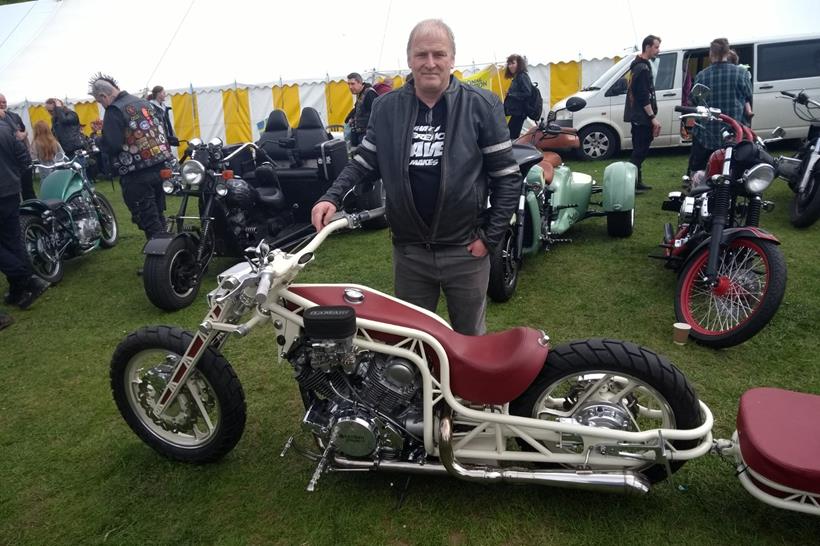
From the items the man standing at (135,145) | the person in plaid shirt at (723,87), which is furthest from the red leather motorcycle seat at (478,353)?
the person in plaid shirt at (723,87)

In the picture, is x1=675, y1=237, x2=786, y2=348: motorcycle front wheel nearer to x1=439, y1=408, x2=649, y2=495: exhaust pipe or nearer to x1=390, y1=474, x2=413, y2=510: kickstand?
x1=439, y1=408, x2=649, y2=495: exhaust pipe

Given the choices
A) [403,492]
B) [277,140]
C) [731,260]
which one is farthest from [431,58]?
[277,140]

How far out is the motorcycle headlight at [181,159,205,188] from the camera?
4.86 metres

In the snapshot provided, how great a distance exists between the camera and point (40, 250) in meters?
5.58

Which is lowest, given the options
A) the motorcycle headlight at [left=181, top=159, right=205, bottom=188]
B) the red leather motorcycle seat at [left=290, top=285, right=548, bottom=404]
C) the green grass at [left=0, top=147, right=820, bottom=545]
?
the green grass at [left=0, top=147, right=820, bottom=545]

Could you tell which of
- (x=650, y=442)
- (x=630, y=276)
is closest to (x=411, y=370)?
(x=650, y=442)

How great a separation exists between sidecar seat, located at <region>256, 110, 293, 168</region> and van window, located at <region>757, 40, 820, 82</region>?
7569 mm

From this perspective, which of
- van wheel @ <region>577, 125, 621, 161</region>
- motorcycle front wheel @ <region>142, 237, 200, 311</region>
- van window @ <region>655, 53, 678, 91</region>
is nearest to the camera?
motorcycle front wheel @ <region>142, 237, 200, 311</region>

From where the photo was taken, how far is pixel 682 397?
2131mm

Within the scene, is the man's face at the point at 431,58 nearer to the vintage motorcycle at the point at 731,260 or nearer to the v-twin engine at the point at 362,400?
the v-twin engine at the point at 362,400

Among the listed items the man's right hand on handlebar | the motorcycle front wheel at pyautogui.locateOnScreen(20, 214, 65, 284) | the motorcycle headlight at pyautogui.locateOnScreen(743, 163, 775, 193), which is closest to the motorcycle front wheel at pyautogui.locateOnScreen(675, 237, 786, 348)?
the motorcycle headlight at pyautogui.locateOnScreen(743, 163, 775, 193)

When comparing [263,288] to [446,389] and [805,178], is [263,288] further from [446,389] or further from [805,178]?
[805,178]

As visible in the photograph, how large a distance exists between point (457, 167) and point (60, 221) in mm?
5280

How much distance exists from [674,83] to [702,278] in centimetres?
682
